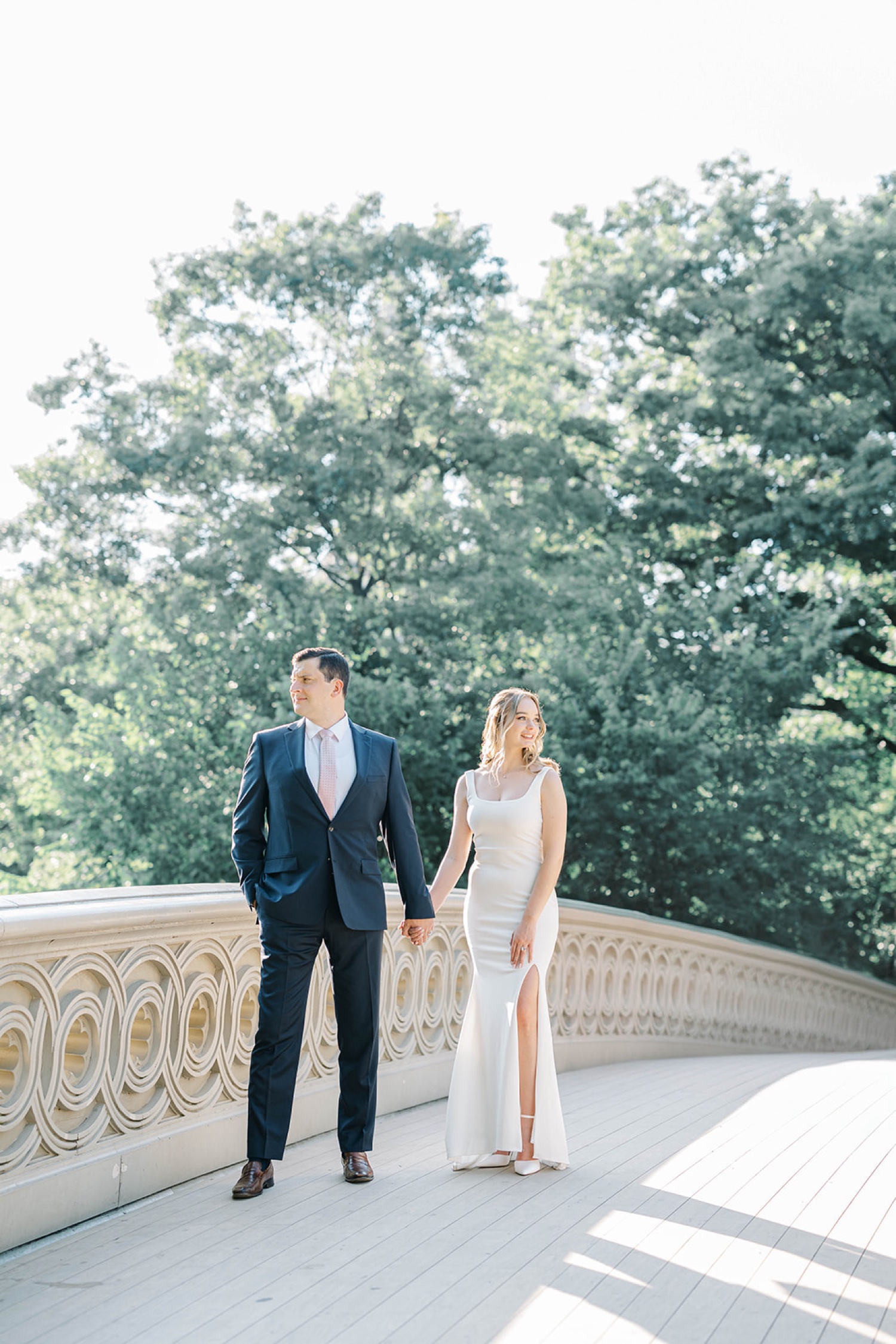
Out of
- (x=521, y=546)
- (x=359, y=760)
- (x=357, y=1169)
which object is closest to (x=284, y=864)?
(x=359, y=760)

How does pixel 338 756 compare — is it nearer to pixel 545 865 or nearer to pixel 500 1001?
pixel 545 865

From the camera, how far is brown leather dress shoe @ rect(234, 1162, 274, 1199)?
4652 millimetres

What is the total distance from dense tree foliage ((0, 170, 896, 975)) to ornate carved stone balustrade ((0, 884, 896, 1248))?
10654 millimetres

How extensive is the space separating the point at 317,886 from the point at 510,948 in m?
0.90

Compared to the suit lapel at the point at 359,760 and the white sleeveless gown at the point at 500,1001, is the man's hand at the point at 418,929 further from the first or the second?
the suit lapel at the point at 359,760

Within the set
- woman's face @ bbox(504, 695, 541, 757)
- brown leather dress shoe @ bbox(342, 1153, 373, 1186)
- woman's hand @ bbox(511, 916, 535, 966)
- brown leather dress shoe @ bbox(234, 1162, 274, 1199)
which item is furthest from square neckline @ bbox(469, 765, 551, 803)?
brown leather dress shoe @ bbox(234, 1162, 274, 1199)

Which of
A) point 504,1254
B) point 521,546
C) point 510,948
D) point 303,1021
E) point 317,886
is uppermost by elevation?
point 521,546

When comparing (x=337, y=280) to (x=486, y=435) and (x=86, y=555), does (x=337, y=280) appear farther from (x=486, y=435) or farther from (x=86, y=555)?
(x=86, y=555)

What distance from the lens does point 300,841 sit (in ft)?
15.9

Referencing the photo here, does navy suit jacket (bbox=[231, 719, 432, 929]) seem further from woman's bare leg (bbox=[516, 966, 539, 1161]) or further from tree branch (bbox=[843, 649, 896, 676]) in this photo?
tree branch (bbox=[843, 649, 896, 676])

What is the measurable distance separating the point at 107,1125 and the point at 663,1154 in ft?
7.64

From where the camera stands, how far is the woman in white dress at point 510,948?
5.13 metres

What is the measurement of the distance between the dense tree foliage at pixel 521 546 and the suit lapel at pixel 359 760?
12.4 metres

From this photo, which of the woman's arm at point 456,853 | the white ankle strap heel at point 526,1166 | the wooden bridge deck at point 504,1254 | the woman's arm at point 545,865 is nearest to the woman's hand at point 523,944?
the woman's arm at point 545,865
